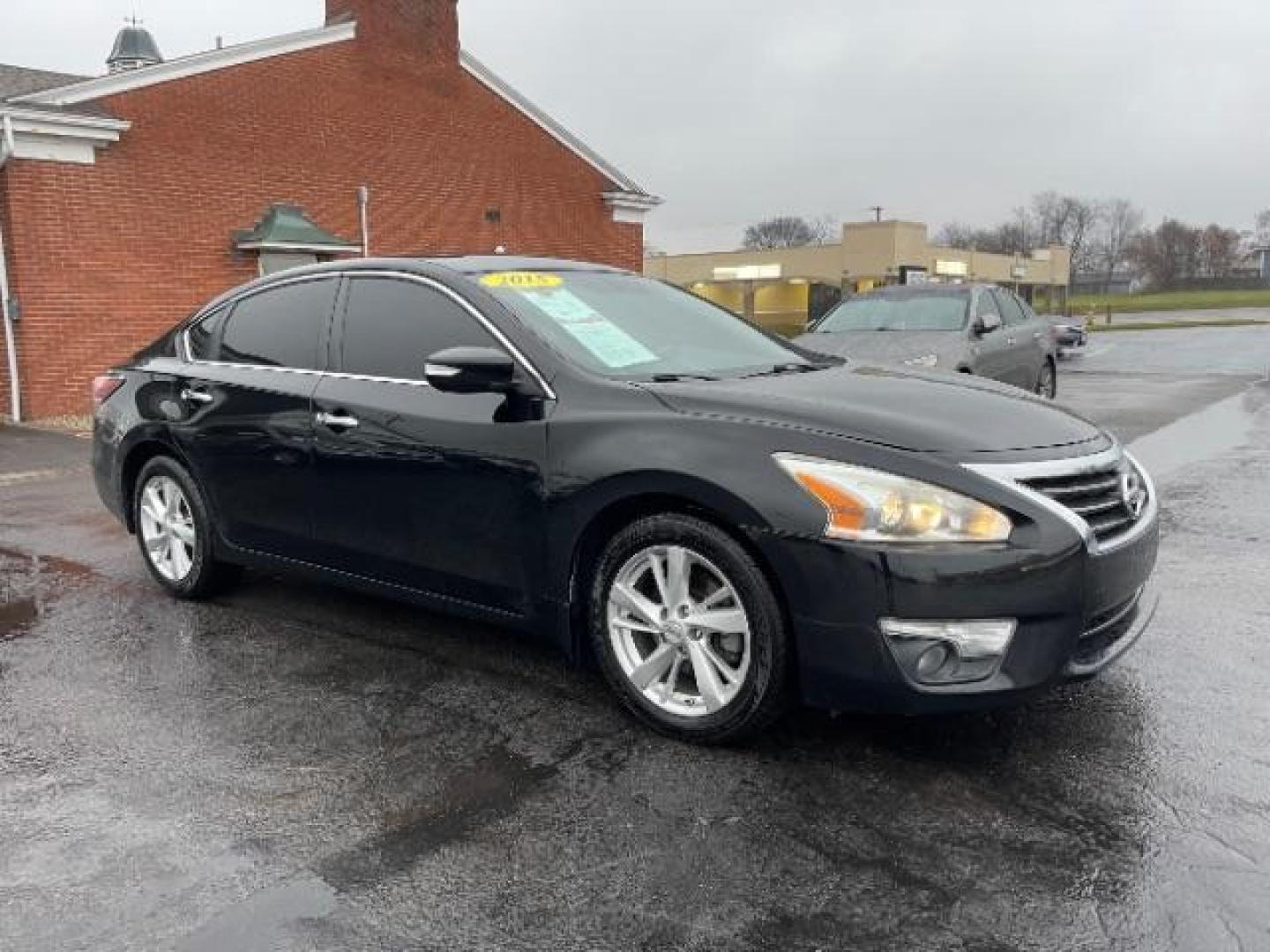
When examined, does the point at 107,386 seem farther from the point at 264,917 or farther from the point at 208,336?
the point at 264,917

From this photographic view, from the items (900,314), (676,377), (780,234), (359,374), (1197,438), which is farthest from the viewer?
(780,234)

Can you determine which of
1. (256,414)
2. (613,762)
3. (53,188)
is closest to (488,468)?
(613,762)

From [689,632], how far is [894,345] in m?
6.95

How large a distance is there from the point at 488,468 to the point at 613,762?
1.10 metres

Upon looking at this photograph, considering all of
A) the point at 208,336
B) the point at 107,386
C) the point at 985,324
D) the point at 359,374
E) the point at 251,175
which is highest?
the point at 251,175

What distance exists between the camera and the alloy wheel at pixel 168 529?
5105mm

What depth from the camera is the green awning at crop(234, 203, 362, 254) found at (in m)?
14.3

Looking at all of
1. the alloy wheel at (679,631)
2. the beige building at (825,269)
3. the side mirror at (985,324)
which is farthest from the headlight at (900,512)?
the beige building at (825,269)

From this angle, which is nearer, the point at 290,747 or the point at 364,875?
the point at 364,875

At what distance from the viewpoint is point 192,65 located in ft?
44.5

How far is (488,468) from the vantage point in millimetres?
3756

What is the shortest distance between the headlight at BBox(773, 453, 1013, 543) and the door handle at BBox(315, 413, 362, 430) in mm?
1955

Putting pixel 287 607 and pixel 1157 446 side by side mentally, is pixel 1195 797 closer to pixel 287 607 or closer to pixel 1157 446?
pixel 287 607

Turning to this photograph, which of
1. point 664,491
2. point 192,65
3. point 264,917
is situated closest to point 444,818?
point 264,917
